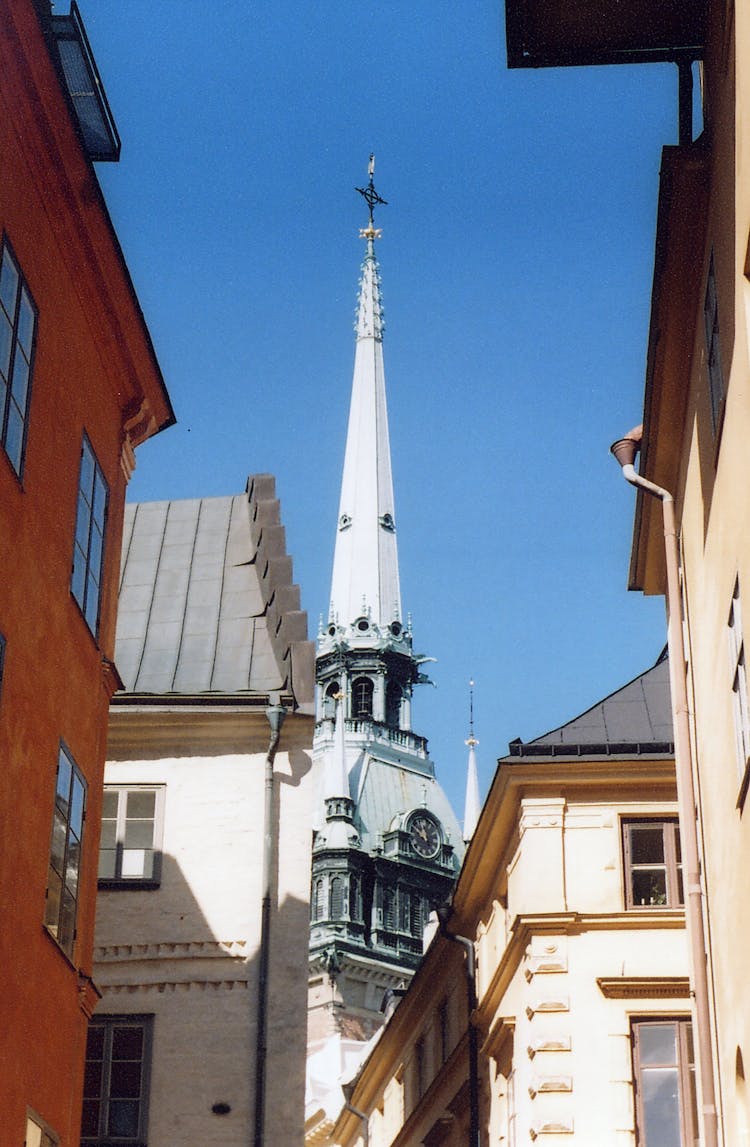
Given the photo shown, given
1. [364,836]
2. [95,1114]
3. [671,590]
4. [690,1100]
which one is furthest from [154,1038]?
[364,836]

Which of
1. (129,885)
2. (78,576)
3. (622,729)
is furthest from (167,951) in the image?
(622,729)

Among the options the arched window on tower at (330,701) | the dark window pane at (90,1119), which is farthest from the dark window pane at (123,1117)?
the arched window on tower at (330,701)

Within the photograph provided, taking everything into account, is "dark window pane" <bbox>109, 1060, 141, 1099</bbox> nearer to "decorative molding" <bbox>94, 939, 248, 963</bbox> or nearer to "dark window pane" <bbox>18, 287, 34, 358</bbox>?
"decorative molding" <bbox>94, 939, 248, 963</bbox>

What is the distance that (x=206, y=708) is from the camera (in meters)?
24.5

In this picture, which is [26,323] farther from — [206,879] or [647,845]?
[647,845]

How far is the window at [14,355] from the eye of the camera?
15.1 metres

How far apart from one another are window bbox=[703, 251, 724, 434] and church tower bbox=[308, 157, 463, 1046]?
9854 cm

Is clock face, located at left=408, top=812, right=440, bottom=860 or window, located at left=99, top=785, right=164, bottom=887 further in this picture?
clock face, located at left=408, top=812, right=440, bottom=860

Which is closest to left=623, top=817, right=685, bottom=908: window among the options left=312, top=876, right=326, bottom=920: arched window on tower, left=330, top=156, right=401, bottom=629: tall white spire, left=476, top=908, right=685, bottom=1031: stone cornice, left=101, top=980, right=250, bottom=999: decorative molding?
left=476, top=908, right=685, bottom=1031: stone cornice

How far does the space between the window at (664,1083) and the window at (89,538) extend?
33.1 feet

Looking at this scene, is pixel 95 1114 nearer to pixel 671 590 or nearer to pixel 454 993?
pixel 671 590

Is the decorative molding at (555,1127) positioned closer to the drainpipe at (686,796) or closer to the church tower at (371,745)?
the drainpipe at (686,796)

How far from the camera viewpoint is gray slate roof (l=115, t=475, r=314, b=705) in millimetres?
25078

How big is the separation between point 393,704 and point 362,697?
243cm
